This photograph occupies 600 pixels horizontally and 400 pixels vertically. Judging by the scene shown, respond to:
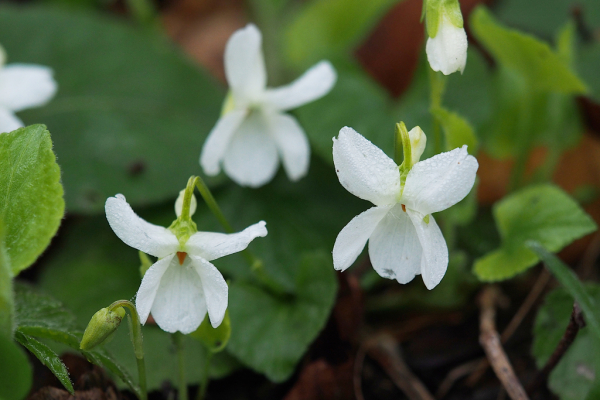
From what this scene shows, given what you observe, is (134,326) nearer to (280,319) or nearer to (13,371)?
(13,371)

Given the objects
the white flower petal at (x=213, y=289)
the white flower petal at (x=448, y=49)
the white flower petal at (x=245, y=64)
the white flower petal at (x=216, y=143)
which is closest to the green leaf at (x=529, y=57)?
the white flower petal at (x=448, y=49)

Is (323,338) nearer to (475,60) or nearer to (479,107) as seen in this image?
(479,107)

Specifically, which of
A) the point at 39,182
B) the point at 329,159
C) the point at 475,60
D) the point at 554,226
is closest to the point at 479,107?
the point at 475,60

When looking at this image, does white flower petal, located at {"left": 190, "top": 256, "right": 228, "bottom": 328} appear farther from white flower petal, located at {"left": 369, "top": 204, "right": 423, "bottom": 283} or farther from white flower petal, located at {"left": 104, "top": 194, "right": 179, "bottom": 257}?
white flower petal, located at {"left": 369, "top": 204, "right": 423, "bottom": 283}

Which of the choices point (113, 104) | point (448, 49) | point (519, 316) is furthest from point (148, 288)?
point (113, 104)

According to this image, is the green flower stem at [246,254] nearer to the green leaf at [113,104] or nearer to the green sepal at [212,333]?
the green sepal at [212,333]

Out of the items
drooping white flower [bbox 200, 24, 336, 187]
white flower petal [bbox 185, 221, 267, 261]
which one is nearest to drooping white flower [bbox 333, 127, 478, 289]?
white flower petal [bbox 185, 221, 267, 261]
